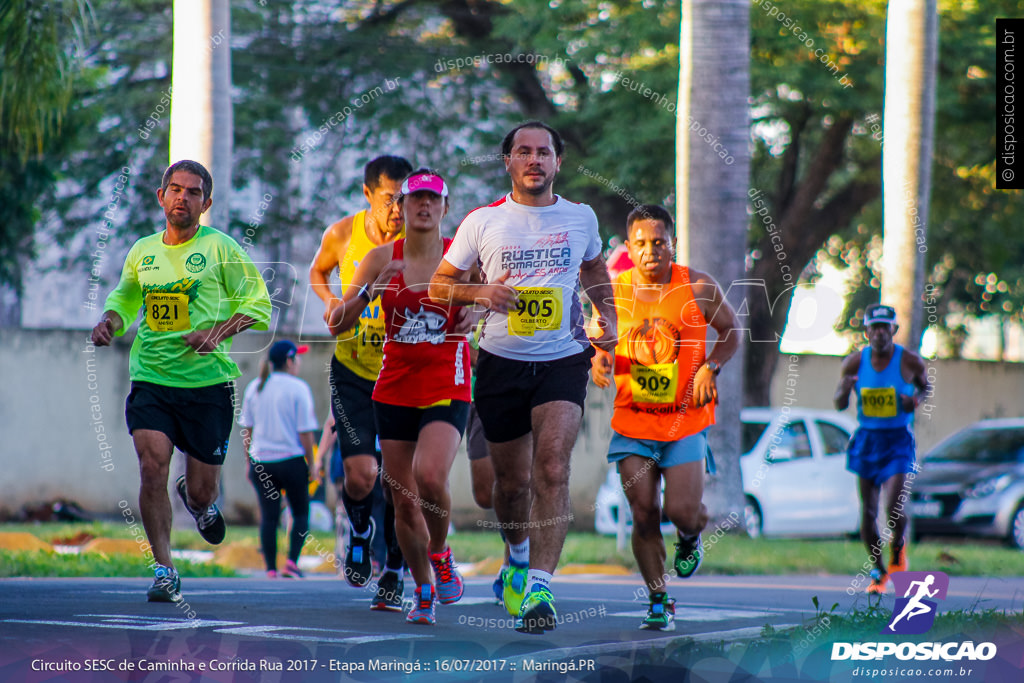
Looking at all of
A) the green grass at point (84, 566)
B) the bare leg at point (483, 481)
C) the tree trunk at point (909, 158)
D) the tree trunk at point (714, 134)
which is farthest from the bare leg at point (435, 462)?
the tree trunk at point (909, 158)

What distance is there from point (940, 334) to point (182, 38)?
2580cm

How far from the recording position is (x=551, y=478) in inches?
258

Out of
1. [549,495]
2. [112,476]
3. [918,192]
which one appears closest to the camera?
[549,495]

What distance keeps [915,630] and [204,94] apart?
8.40 m

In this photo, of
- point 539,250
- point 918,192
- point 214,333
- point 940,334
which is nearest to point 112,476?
point 918,192

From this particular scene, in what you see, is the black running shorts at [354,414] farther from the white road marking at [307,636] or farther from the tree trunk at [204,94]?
the tree trunk at [204,94]

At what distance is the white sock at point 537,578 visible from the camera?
20.5 ft

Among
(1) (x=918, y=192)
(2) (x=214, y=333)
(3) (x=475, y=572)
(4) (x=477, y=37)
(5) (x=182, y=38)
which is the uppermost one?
(4) (x=477, y=37)

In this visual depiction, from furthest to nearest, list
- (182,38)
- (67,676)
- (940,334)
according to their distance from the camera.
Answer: (940,334) → (182,38) → (67,676)

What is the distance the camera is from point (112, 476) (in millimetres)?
18688

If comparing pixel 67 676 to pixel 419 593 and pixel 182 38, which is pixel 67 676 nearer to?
pixel 419 593

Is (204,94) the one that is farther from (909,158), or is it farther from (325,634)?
(325,634)

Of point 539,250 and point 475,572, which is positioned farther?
point 475,572

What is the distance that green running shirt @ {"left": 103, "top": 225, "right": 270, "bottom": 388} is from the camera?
755cm
